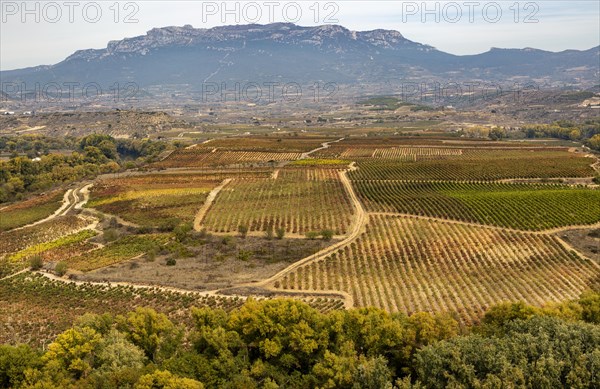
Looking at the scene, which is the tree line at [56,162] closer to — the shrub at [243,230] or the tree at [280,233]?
the shrub at [243,230]

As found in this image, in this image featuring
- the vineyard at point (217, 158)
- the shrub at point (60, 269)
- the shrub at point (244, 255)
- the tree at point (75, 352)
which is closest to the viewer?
the tree at point (75, 352)

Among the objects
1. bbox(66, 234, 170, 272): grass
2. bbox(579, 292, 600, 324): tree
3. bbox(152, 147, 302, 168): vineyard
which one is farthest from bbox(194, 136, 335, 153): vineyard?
bbox(579, 292, 600, 324): tree

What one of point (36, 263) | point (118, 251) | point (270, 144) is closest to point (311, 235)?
point (118, 251)

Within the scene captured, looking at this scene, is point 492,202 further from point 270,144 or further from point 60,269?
point 270,144

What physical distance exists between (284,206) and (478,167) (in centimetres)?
5412

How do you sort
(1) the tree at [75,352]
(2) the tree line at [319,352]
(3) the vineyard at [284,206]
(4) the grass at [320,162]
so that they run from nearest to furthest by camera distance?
(2) the tree line at [319,352]
(1) the tree at [75,352]
(3) the vineyard at [284,206]
(4) the grass at [320,162]

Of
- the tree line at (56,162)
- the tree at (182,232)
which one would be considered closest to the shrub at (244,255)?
the tree at (182,232)

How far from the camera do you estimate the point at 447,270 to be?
172 feet

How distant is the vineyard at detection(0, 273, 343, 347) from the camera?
41.5 metres

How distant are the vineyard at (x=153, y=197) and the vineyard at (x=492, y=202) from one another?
33588 mm

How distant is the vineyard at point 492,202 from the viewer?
67.7 meters

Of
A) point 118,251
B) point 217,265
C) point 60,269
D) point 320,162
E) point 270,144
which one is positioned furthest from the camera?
point 270,144

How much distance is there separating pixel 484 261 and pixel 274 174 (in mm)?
63704

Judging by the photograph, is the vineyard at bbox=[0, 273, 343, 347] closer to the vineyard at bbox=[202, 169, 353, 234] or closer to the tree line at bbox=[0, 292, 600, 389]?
the tree line at bbox=[0, 292, 600, 389]
